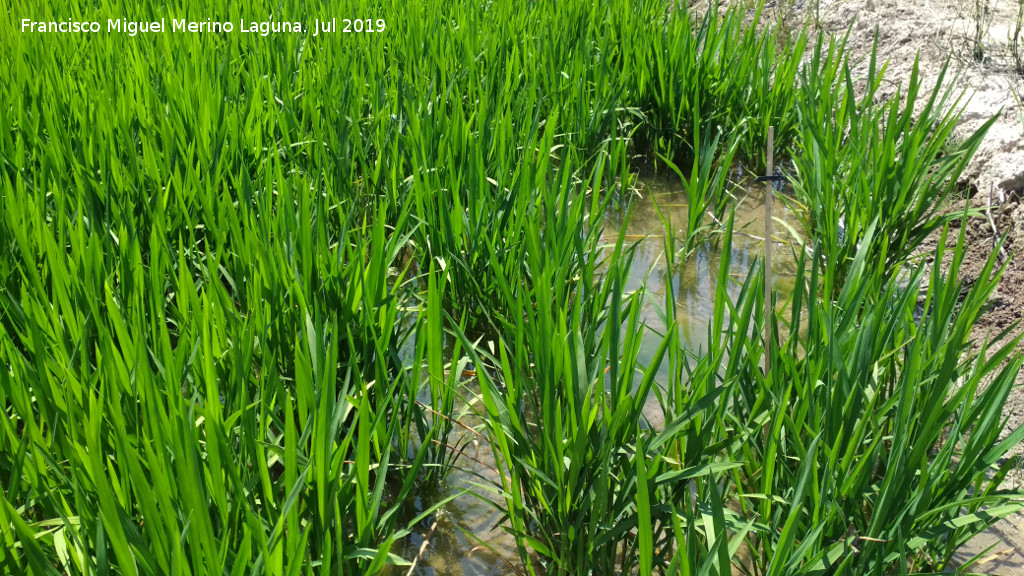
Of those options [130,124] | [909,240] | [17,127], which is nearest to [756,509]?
[909,240]

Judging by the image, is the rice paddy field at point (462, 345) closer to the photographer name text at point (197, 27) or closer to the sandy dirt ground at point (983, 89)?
the sandy dirt ground at point (983, 89)

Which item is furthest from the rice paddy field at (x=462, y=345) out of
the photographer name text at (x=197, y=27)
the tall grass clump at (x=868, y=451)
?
the photographer name text at (x=197, y=27)

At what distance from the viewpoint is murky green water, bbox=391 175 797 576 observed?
144 cm

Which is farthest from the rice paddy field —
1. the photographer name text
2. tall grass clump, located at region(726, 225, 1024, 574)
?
the photographer name text

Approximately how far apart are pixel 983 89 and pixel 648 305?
1538 millimetres

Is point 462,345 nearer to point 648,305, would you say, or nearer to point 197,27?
point 648,305

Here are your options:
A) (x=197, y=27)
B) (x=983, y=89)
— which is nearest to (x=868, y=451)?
(x=983, y=89)

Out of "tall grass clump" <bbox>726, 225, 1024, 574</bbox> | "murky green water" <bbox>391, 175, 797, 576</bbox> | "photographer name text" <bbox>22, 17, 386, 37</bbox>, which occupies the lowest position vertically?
"murky green water" <bbox>391, 175, 797, 576</bbox>

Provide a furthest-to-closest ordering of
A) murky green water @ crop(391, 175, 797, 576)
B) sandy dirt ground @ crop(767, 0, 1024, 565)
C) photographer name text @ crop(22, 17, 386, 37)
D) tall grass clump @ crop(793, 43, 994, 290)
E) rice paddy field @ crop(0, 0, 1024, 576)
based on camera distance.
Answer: photographer name text @ crop(22, 17, 386, 37) → tall grass clump @ crop(793, 43, 994, 290) → sandy dirt ground @ crop(767, 0, 1024, 565) → murky green water @ crop(391, 175, 797, 576) → rice paddy field @ crop(0, 0, 1024, 576)

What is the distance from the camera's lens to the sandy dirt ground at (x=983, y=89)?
1.75 meters

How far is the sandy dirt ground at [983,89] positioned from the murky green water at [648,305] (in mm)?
510

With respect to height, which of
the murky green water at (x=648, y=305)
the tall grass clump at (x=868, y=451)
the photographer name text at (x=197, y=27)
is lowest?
the murky green water at (x=648, y=305)

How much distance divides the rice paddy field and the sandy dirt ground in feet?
0.26

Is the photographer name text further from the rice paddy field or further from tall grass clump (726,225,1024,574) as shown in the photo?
tall grass clump (726,225,1024,574)
